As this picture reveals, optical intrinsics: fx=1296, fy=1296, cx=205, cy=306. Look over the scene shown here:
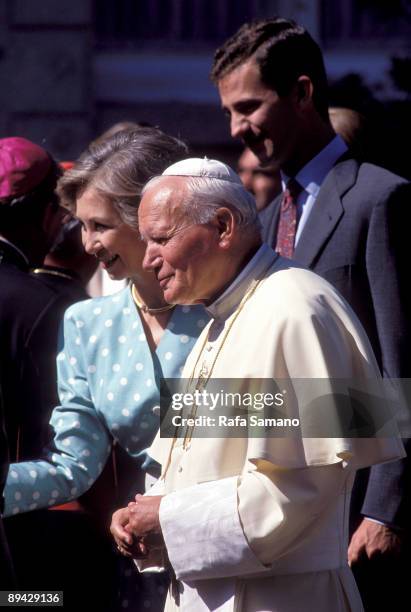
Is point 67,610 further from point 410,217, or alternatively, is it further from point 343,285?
point 410,217

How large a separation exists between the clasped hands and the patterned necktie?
124cm

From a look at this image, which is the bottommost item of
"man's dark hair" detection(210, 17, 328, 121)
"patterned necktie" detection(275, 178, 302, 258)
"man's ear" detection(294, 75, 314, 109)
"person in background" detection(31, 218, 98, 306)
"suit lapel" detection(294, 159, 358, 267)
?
"person in background" detection(31, 218, 98, 306)

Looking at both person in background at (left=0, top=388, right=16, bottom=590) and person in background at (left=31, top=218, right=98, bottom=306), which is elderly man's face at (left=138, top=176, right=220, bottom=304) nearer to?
person in background at (left=0, top=388, right=16, bottom=590)

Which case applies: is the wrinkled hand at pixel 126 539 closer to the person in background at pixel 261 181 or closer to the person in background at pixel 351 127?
the person in background at pixel 351 127

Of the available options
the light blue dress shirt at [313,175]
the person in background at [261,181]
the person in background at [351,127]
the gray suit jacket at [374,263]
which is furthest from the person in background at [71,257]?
the person in background at [261,181]

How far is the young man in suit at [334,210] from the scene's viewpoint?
133 inches

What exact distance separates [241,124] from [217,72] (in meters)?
0.24

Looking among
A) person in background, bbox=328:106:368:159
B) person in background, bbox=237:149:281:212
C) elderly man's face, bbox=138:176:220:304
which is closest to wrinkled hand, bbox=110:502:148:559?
elderly man's face, bbox=138:176:220:304

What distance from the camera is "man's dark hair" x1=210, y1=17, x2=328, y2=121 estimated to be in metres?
3.88

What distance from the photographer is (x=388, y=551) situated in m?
3.33

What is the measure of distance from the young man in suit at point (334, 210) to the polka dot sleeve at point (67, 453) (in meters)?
0.72

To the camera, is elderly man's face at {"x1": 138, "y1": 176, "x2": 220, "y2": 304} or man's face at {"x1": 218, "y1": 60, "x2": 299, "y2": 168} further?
man's face at {"x1": 218, "y1": 60, "x2": 299, "y2": 168}

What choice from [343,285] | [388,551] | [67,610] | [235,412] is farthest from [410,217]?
[67,610]

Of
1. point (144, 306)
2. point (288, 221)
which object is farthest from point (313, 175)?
point (144, 306)
